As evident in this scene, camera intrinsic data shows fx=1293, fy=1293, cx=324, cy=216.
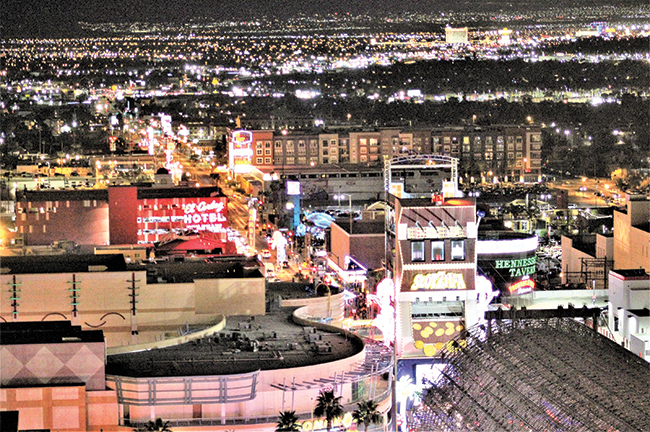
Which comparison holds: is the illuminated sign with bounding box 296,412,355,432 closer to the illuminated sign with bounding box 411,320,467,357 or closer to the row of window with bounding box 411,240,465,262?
the illuminated sign with bounding box 411,320,467,357

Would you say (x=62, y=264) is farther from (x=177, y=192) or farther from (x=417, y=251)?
(x=177, y=192)

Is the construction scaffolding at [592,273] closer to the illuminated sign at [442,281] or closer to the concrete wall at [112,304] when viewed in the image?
the illuminated sign at [442,281]

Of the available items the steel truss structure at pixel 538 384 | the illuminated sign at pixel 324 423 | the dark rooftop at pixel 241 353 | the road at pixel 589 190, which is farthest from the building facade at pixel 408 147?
the illuminated sign at pixel 324 423

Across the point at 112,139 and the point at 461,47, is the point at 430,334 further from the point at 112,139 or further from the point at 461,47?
the point at 461,47

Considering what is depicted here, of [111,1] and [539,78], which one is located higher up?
[111,1]

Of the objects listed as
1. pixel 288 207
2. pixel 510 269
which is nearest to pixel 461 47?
pixel 288 207

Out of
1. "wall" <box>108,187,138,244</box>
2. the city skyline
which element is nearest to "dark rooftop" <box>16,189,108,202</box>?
"wall" <box>108,187,138,244</box>
